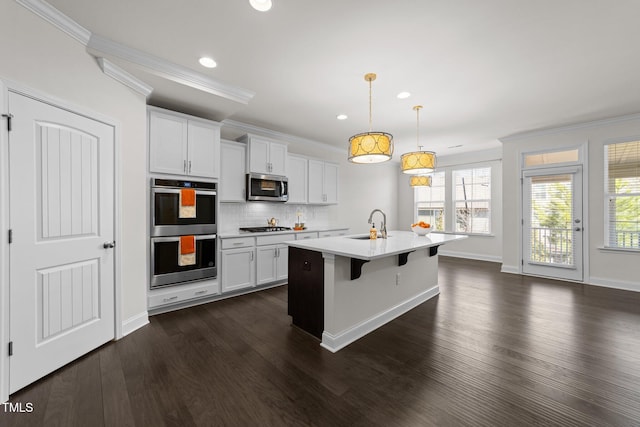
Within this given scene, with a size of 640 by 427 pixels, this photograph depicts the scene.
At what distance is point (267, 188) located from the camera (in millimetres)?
4344

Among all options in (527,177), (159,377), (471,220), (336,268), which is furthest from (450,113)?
(159,377)

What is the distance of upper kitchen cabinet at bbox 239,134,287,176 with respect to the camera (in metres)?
4.17

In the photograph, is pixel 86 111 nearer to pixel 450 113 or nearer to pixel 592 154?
pixel 450 113

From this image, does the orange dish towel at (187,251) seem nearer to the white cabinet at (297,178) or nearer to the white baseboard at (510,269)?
the white cabinet at (297,178)

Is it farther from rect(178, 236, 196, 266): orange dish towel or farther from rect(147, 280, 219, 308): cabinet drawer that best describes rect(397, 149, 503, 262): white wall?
rect(178, 236, 196, 266): orange dish towel

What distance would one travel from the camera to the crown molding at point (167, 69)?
2.26 meters

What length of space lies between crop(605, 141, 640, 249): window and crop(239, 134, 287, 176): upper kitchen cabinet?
5.45 metres

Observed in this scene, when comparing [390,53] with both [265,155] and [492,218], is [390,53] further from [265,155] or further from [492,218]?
[492,218]

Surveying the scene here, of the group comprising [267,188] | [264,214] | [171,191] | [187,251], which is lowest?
[187,251]

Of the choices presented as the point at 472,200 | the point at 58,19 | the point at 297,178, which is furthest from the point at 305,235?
the point at 472,200

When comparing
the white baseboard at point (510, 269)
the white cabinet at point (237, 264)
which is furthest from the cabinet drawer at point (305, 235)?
the white baseboard at point (510, 269)

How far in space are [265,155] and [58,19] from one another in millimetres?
2665

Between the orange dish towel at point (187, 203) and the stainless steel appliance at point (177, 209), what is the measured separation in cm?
4

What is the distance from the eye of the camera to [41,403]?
164cm
